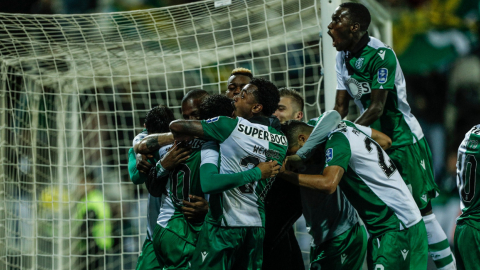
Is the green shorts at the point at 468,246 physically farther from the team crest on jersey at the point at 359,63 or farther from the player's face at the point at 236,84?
the player's face at the point at 236,84

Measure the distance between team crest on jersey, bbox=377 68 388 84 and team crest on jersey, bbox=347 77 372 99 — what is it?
0.35 feet

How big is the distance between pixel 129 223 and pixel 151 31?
8.62ft

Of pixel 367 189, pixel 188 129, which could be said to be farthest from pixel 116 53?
pixel 367 189

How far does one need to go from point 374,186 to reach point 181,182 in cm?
109

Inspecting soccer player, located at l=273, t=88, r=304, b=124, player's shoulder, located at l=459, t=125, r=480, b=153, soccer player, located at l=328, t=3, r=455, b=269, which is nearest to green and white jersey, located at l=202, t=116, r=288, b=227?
soccer player, located at l=328, t=3, r=455, b=269

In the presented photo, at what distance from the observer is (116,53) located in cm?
509

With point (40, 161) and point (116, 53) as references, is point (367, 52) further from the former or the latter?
point (40, 161)

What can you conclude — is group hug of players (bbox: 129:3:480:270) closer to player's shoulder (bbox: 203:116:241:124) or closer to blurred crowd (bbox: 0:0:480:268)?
player's shoulder (bbox: 203:116:241:124)

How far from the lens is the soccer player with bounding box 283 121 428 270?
2697 millimetres

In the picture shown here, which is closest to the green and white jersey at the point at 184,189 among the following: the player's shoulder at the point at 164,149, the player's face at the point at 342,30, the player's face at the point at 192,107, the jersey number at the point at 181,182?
the jersey number at the point at 181,182

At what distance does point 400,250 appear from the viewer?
8.89 feet

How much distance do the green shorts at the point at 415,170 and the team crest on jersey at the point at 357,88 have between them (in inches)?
17.1

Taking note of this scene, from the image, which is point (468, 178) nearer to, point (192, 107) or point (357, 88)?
point (357, 88)

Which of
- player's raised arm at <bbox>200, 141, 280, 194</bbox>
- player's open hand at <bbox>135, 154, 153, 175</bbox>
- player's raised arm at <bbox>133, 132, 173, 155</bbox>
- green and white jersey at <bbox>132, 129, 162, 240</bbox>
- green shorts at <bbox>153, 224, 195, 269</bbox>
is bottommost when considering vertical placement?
green shorts at <bbox>153, 224, 195, 269</bbox>
